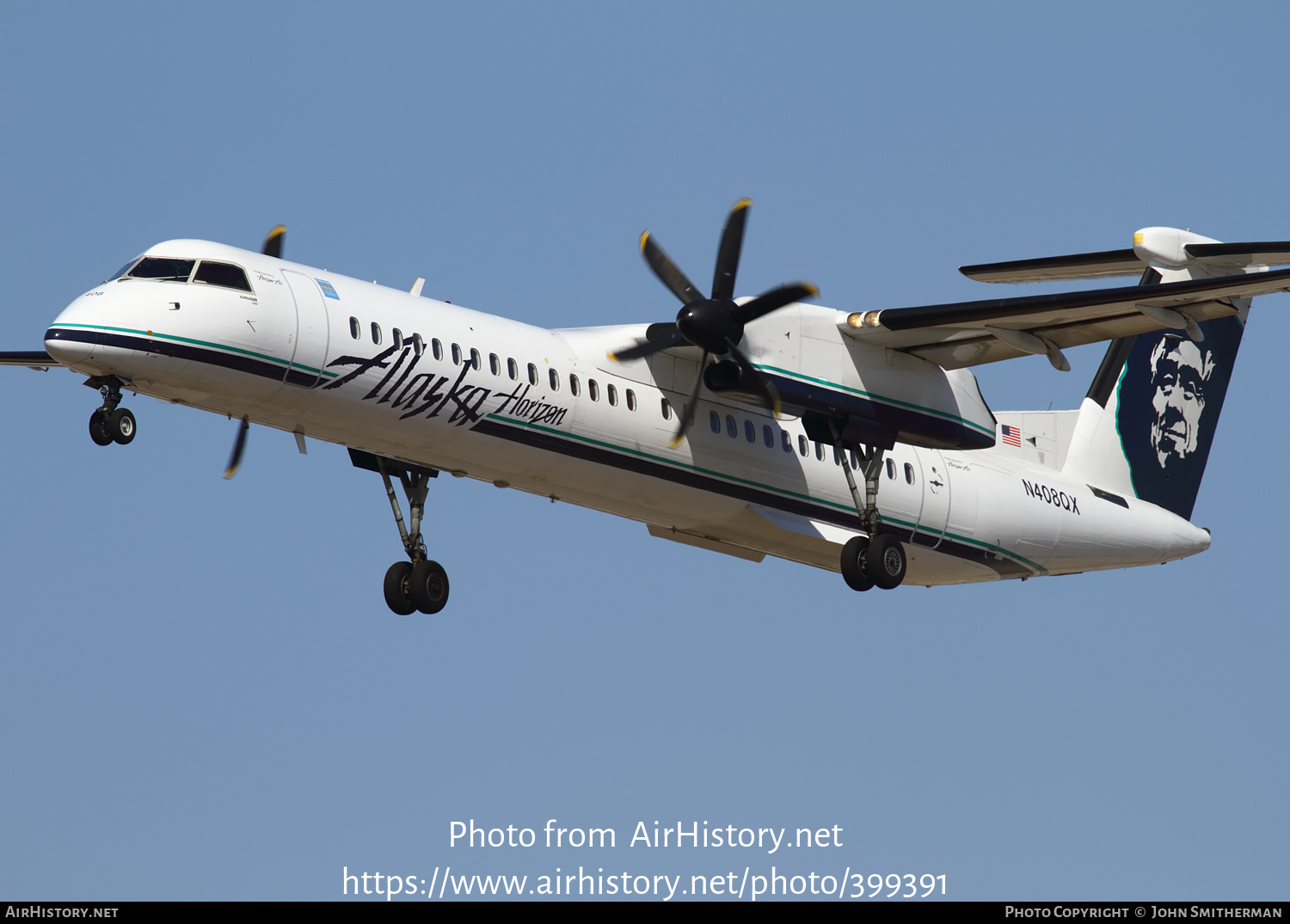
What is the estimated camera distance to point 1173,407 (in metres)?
29.1

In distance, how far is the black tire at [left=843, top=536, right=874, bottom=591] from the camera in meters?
23.8

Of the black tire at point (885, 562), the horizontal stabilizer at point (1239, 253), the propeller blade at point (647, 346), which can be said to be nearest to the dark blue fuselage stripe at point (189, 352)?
the propeller blade at point (647, 346)

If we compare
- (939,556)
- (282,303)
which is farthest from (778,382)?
(282,303)

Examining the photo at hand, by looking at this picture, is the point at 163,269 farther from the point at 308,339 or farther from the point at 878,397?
the point at 878,397

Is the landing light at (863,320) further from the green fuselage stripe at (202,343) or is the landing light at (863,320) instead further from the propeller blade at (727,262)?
the green fuselage stripe at (202,343)

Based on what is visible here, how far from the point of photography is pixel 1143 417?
2870cm

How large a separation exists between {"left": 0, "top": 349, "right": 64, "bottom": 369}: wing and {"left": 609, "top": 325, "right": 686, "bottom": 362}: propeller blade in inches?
305

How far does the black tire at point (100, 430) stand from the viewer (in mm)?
18516

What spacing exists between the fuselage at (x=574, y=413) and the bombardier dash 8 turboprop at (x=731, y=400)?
0.03m

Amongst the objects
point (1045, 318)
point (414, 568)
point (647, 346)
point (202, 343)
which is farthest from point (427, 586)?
point (1045, 318)

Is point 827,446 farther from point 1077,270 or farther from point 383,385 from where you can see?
point 383,385

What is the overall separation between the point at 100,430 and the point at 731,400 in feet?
27.7
